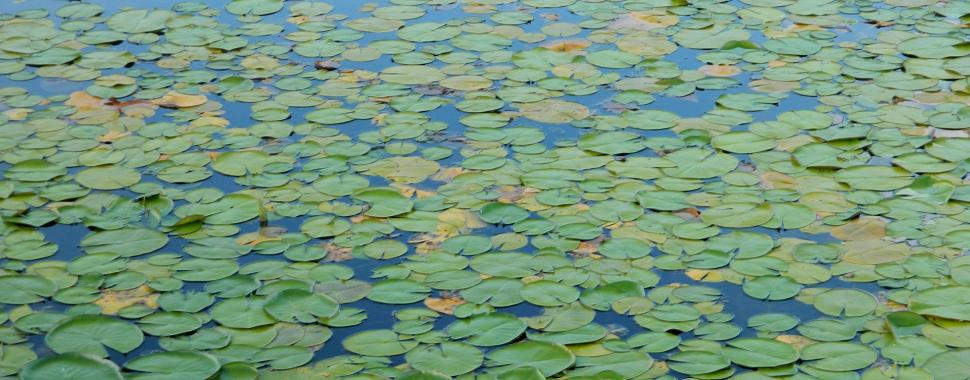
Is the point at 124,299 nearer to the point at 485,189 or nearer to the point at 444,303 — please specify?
the point at 444,303

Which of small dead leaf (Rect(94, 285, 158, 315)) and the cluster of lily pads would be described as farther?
small dead leaf (Rect(94, 285, 158, 315))

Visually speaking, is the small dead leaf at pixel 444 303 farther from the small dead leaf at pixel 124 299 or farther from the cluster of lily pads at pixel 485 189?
the small dead leaf at pixel 124 299

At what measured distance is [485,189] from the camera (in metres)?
3.43

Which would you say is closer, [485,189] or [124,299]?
[124,299]

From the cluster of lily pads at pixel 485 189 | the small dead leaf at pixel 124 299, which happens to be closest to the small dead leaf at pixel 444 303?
the cluster of lily pads at pixel 485 189

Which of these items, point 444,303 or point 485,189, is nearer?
point 444,303

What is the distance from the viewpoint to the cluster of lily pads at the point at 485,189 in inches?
108

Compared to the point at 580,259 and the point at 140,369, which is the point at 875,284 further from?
the point at 140,369

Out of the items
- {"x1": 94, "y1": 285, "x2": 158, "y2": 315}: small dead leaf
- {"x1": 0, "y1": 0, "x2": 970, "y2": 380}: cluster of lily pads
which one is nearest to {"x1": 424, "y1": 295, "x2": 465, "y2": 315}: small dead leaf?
{"x1": 0, "y1": 0, "x2": 970, "y2": 380}: cluster of lily pads

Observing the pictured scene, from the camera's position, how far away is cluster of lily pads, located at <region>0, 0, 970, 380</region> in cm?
275

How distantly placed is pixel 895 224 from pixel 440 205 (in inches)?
47.7

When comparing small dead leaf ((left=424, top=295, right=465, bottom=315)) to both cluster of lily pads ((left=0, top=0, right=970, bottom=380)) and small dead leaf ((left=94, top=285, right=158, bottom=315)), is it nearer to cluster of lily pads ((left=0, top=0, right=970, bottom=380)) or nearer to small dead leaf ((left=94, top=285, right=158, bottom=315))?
cluster of lily pads ((left=0, top=0, right=970, bottom=380))

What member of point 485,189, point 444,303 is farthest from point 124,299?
point 485,189

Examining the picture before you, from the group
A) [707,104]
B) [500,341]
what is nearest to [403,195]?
[500,341]
